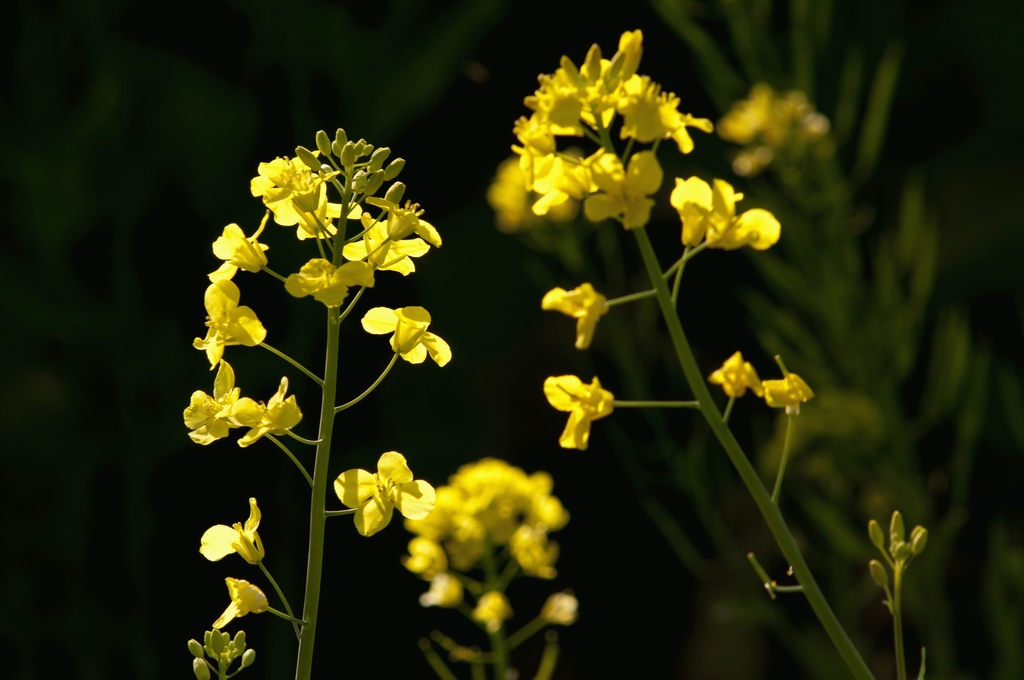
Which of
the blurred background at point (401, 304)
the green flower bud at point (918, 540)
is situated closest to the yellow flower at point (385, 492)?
the green flower bud at point (918, 540)

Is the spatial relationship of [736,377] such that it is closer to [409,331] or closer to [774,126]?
[409,331]

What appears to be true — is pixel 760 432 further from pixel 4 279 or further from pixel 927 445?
pixel 4 279

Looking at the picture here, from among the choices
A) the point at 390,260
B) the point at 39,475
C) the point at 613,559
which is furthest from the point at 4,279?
the point at 390,260

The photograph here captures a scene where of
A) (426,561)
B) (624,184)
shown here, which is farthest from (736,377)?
(426,561)

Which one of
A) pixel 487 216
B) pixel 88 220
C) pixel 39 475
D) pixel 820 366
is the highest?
pixel 88 220

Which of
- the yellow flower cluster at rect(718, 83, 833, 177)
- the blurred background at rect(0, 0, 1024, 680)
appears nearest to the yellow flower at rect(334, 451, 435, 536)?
the yellow flower cluster at rect(718, 83, 833, 177)

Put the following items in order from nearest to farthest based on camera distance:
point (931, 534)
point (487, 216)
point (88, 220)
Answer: point (931, 534) → point (88, 220) → point (487, 216)
